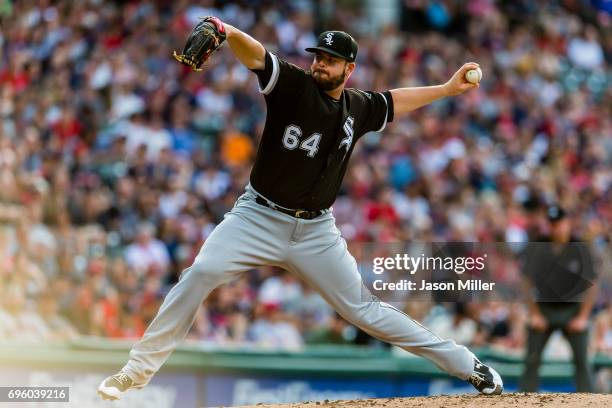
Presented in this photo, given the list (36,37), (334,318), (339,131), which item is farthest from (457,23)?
(339,131)

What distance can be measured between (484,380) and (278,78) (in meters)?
2.24

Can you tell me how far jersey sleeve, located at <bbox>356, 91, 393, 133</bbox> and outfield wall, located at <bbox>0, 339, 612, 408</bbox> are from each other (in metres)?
3.82

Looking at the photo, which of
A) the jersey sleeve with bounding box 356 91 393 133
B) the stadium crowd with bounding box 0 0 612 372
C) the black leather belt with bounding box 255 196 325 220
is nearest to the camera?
the black leather belt with bounding box 255 196 325 220

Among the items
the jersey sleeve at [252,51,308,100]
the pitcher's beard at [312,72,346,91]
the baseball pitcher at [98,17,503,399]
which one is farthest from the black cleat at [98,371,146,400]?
the pitcher's beard at [312,72,346,91]

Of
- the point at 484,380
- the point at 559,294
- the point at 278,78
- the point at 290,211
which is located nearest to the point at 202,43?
the point at 278,78

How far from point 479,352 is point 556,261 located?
5.62ft

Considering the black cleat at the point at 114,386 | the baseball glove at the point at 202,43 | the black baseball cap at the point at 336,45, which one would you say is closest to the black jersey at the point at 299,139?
the black baseball cap at the point at 336,45

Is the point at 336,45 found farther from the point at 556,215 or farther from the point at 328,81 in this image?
the point at 556,215

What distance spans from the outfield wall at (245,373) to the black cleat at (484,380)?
3.24 m

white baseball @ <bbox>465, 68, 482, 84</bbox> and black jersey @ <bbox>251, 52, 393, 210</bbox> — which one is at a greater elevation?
white baseball @ <bbox>465, 68, 482, 84</bbox>

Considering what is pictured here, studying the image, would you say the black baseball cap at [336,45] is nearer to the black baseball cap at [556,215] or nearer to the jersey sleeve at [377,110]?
the jersey sleeve at [377,110]

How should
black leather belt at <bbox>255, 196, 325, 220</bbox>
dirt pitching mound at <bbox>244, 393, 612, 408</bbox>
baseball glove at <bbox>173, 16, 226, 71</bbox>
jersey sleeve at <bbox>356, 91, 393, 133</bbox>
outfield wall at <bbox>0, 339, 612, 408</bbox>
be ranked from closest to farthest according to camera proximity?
baseball glove at <bbox>173, 16, 226, 71</bbox>
black leather belt at <bbox>255, 196, 325, 220</bbox>
jersey sleeve at <bbox>356, 91, 393, 133</bbox>
dirt pitching mound at <bbox>244, 393, 612, 408</bbox>
outfield wall at <bbox>0, 339, 612, 408</bbox>

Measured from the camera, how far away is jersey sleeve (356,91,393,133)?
20.5 feet

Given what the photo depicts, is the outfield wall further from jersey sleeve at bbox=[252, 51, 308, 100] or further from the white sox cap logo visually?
the white sox cap logo
